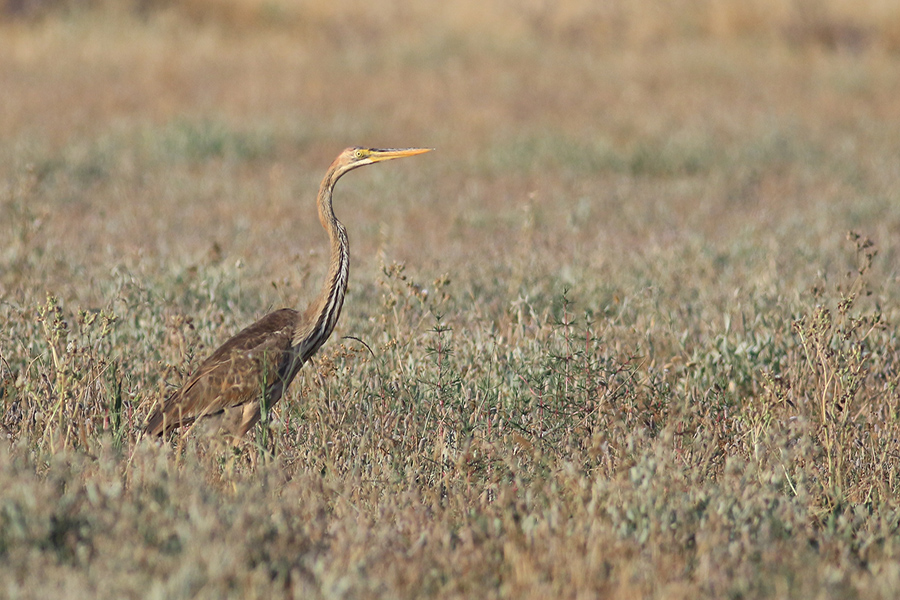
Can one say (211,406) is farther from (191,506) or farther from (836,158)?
(836,158)

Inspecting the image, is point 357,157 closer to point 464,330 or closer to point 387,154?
point 387,154

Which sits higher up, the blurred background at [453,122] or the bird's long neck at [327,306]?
the bird's long neck at [327,306]

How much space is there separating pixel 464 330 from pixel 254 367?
178 centimetres

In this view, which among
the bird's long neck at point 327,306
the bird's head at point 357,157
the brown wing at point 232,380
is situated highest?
the bird's head at point 357,157

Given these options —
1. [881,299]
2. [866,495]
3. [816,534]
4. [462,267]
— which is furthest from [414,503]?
[462,267]

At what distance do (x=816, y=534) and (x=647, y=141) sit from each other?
468 inches

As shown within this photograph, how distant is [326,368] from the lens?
4516 millimetres

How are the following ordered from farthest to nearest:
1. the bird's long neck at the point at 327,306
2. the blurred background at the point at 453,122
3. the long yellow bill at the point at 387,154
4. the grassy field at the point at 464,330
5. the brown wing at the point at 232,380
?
the blurred background at the point at 453,122 → the long yellow bill at the point at 387,154 → the bird's long neck at the point at 327,306 → the brown wing at the point at 232,380 → the grassy field at the point at 464,330

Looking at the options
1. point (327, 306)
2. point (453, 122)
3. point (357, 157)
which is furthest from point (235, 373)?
point (453, 122)

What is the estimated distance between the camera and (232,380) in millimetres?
4465

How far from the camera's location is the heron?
14.6ft

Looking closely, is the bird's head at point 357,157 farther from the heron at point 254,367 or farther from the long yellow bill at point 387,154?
the heron at point 254,367

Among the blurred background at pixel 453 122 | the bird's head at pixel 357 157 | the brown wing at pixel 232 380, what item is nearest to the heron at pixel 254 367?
the brown wing at pixel 232 380

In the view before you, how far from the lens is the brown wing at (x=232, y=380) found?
446cm
